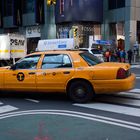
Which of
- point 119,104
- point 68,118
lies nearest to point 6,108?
point 68,118

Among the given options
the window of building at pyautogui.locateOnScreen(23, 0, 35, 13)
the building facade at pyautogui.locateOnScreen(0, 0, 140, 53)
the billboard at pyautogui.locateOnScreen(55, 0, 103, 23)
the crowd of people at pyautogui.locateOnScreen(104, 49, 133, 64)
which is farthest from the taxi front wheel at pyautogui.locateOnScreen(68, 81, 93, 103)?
the window of building at pyautogui.locateOnScreen(23, 0, 35, 13)

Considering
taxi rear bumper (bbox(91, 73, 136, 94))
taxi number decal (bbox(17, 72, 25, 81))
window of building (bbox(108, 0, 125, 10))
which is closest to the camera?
taxi rear bumper (bbox(91, 73, 136, 94))

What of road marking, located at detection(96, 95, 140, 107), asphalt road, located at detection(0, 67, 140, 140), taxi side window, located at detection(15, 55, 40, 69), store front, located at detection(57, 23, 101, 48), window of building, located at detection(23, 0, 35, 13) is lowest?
asphalt road, located at detection(0, 67, 140, 140)

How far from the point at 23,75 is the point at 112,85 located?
2.65 m

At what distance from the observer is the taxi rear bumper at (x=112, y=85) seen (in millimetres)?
10180

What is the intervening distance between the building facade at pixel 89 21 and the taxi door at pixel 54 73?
90.7ft

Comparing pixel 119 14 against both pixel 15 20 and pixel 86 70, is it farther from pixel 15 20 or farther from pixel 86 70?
pixel 86 70

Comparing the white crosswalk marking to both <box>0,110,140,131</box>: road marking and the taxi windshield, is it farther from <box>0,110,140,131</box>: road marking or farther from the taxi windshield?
the taxi windshield

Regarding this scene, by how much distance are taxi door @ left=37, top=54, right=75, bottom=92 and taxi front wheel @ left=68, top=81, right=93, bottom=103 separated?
251 millimetres

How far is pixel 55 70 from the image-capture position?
35.7ft

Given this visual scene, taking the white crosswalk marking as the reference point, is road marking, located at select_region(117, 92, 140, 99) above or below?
above

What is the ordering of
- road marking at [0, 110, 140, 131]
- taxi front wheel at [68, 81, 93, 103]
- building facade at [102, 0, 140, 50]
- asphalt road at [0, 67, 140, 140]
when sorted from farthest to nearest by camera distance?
1. building facade at [102, 0, 140, 50]
2. taxi front wheel at [68, 81, 93, 103]
3. road marking at [0, 110, 140, 131]
4. asphalt road at [0, 67, 140, 140]

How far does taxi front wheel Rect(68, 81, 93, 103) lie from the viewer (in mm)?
10547

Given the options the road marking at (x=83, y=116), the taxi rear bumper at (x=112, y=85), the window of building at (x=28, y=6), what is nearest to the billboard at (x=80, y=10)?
the window of building at (x=28, y=6)
